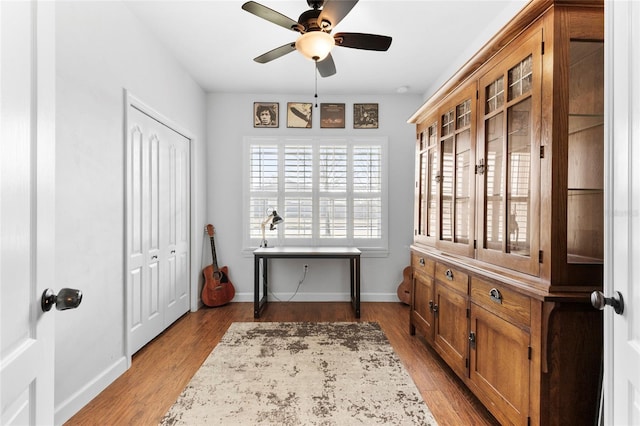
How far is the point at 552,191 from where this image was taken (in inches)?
56.1

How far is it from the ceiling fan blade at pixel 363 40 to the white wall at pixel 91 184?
1.65m

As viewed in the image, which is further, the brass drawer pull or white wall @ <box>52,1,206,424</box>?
white wall @ <box>52,1,206,424</box>

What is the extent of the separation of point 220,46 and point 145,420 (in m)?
3.11

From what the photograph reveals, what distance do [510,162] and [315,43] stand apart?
1.43 meters

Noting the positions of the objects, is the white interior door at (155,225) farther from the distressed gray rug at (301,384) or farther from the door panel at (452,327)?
the door panel at (452,327)

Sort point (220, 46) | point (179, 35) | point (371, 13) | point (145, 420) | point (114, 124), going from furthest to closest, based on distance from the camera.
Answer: point (220, 46) < point (179, 35) < point (371, 13) < point (114, 124) < point (145, 420)

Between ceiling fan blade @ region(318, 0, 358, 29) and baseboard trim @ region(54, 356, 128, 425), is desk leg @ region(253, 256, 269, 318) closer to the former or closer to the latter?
baseboard trim @ region(54, 356, 128, 425)

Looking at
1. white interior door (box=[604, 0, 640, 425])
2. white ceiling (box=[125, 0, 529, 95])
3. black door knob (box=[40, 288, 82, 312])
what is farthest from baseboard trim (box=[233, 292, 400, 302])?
black door knob (box=[40, 288, 82, 312])

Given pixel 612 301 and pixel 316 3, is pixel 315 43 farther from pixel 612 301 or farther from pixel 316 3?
pixel 612 301

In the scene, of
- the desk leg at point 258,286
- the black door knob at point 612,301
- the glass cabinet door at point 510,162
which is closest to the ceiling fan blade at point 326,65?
the glass cabinet door at point 510,162

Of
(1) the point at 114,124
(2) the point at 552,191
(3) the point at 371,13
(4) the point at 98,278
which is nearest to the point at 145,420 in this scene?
(4) the point at 98,278

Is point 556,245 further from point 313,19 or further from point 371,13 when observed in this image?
point 371,13

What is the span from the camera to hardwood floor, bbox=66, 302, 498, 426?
6.33 feet

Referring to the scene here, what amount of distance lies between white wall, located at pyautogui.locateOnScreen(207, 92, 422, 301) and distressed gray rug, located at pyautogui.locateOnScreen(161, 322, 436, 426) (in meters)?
1.20
